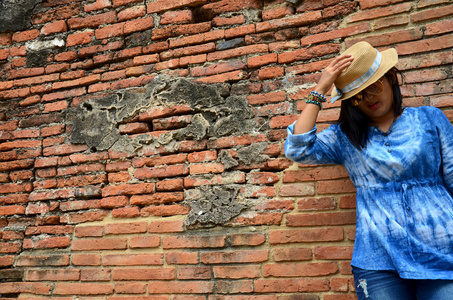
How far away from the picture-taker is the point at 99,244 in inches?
121

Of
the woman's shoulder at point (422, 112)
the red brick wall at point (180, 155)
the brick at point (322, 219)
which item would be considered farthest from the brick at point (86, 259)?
the woman's shoulder at point (422, 112)

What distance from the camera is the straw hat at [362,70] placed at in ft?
6.74

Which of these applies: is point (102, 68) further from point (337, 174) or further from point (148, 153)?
point (337, 174)

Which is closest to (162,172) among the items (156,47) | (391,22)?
(156,47)

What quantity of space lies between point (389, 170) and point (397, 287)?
1.72 ft

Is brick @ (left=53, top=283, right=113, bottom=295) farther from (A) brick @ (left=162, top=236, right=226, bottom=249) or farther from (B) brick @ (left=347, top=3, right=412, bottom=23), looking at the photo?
(B) brick @ (left=347, top=3, right=412, bottom=23)

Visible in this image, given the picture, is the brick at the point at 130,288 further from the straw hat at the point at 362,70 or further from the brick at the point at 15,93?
the straw hat at the point at 362,70

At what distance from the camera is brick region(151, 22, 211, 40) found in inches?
122

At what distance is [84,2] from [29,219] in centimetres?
176

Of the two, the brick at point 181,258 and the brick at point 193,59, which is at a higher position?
the brick at point 193,59

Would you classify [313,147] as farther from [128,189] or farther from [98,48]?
[98,48]

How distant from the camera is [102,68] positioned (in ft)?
10.9

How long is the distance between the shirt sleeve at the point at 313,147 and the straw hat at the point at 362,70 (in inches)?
9.6

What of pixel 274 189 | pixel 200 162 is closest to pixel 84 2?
pixel 200 162
